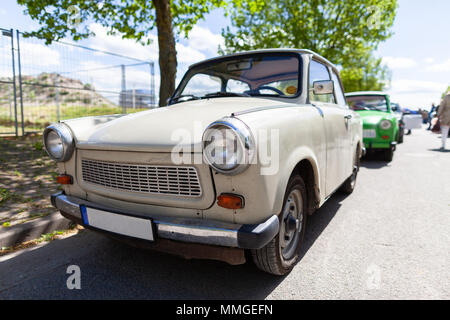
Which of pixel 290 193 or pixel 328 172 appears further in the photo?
pixel 328 172

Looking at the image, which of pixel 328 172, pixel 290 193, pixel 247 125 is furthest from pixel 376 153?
pixel 247 125

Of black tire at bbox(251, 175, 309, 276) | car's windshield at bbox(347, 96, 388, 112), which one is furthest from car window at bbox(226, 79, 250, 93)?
car's windshield at bbox(347, 96, 388, 112)

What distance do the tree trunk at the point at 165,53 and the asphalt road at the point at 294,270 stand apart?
4251 millimetres

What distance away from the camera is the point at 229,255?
1.78m

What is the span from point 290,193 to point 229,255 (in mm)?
627

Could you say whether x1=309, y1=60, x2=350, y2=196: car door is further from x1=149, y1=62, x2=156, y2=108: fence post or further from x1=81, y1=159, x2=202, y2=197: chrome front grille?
x1=149, y1=62, x2=156, y2=108: fence post

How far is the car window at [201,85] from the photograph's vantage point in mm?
3279

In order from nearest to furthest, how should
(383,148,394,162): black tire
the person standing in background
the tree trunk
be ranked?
the tree trunk < (383,148,394,162): black tire < the person standing in background

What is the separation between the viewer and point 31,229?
2896 mm

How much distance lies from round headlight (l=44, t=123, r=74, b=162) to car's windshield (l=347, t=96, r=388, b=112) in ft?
23.0

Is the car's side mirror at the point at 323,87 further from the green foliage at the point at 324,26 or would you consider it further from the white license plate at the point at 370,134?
the green foliage at the point at 324,26

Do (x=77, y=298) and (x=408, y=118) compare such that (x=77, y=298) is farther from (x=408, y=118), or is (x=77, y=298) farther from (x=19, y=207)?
(x=408, y=118)

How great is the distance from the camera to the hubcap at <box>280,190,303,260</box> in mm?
2217

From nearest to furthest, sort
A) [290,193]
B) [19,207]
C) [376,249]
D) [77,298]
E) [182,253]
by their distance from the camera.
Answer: [182,253]
[77,298]
[290,193]
[376,249]
[19,207]
